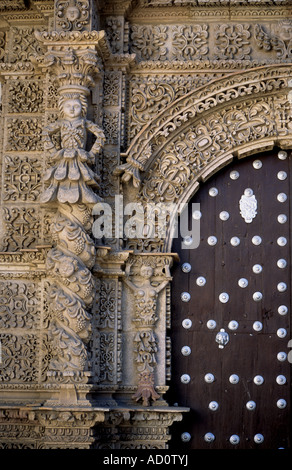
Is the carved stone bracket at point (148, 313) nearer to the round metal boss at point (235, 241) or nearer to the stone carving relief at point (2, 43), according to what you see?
the round metal boss at point (235, 241)

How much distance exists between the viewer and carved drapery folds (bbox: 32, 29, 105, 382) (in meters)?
6.50

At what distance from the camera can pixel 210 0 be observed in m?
7.45

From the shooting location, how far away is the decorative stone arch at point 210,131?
727cm

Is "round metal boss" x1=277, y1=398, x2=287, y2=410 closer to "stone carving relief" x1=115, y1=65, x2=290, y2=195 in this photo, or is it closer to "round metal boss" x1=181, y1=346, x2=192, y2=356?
"round metal boss" x1=181, y1=346, x2=192, y2=356

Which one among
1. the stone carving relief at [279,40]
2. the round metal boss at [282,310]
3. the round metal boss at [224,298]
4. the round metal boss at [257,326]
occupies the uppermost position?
the stone carving relief at [279,40]

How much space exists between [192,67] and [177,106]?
0.40 meters

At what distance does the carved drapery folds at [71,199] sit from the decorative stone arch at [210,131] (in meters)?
0.58

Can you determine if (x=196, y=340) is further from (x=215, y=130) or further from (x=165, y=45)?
(x=165, y=45)

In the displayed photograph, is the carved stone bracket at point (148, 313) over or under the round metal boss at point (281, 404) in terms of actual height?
over

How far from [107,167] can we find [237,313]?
170 centimetres

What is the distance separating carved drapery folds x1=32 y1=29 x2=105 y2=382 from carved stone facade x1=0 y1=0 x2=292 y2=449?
0.01m

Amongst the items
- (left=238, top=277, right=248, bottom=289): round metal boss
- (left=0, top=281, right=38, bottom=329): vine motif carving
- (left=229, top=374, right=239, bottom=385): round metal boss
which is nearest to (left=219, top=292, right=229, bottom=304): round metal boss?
(left=238, top=277, right=248, bottom=289): round metal boss

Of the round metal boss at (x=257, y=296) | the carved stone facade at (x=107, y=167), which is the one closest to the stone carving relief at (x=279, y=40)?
the carved stone facade at (x=107, y=167)

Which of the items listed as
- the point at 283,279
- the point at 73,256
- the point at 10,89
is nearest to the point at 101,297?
the point at 73,256
